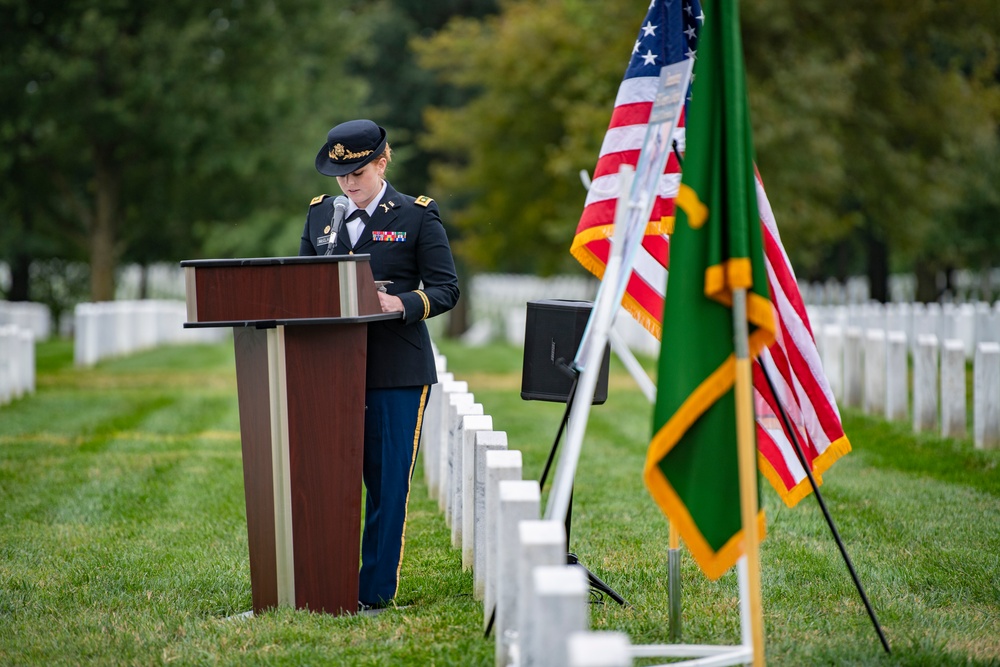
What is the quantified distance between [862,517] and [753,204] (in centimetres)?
413

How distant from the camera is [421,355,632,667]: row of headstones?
3.06 m

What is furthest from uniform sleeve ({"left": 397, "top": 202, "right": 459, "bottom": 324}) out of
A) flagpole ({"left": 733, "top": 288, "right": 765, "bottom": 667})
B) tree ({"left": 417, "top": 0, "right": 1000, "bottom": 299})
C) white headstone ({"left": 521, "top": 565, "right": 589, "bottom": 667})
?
tree ({"left": 417, "top": 0, "right": 1000, "bottom": 299})

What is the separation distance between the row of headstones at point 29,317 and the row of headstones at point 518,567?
15704 mm

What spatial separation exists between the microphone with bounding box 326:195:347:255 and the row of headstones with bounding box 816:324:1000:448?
Answer: 6564mm

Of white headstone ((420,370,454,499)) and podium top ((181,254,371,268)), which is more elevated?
podium top ((181,254,371,268))

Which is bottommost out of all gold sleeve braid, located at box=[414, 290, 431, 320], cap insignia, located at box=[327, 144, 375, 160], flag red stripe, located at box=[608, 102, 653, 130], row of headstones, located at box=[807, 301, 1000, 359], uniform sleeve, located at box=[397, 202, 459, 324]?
Result: row of headstones, located at box=[807, 301, 1000, 359]

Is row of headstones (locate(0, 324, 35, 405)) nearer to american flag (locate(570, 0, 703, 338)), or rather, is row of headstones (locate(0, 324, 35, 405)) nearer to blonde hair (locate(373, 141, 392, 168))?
blonde hair (locate(373, 141, 392, 168))

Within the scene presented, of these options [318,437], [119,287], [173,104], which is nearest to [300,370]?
[318,437]

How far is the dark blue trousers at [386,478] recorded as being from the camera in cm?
526

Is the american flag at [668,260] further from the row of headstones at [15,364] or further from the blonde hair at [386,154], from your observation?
the row of headstones at [15,364]

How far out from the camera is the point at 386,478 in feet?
17.2

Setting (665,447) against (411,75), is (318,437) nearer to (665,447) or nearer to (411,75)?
(665,447)

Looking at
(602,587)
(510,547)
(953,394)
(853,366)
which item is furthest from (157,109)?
(510,547)

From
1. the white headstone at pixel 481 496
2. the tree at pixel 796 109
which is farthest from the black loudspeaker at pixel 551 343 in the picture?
the tree at pixel 796 109
